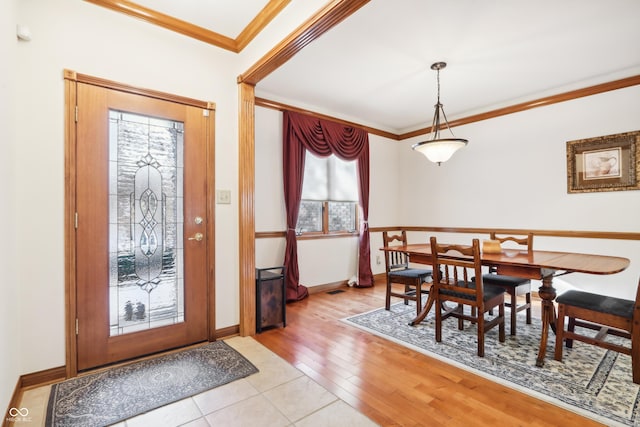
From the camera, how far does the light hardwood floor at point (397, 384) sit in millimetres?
1721

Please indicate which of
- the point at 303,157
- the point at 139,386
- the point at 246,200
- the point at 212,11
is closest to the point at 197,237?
the point at 246,200

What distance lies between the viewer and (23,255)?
77.6 inches

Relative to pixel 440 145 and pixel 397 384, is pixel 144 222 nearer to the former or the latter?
pixel 397 384

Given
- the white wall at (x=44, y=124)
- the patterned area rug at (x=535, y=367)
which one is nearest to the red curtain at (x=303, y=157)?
the patterned area rug at (x=535, y=367)

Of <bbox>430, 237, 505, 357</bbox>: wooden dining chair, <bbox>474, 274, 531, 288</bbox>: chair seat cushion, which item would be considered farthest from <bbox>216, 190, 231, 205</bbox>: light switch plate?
<bbox>474, 274, 531, 288</bbox>: chair seat cushion

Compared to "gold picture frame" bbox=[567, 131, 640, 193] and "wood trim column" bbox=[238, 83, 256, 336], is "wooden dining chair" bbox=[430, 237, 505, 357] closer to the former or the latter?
"wood trim column" bbox=[238, 83, 256, 336]

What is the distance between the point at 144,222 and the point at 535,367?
3136mm

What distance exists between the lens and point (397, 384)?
2061mm

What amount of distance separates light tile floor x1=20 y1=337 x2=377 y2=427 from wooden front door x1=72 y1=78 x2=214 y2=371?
0.56 meters

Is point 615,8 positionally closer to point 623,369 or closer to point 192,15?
point 623,369

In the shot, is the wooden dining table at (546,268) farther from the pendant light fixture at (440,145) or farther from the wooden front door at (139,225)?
the wooden front door at (139,225)

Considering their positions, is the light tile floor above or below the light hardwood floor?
above

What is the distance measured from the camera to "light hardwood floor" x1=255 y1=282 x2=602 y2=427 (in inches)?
67.7

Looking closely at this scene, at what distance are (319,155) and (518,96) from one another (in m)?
2.80
